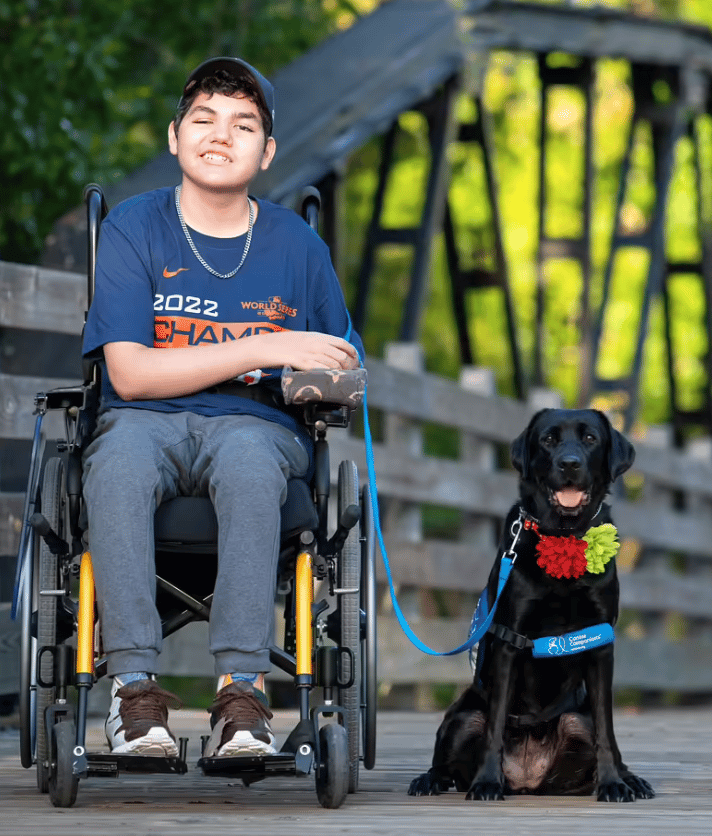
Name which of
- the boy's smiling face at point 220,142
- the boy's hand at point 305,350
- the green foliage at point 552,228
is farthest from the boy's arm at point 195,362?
the green foliage at point 552,228

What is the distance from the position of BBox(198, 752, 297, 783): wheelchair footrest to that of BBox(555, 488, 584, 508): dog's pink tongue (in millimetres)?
977

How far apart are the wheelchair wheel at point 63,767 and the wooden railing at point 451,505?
60.5 inches

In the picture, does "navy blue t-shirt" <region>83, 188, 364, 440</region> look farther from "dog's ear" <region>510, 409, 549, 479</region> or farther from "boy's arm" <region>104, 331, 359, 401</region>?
"dog's ear" <region>510, 409, 549, 479</region>

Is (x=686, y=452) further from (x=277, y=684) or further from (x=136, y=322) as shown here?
(x=136, y=322)

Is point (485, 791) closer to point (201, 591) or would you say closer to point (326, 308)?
point (201, 591)

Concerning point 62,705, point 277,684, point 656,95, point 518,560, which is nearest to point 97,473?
point 62,705

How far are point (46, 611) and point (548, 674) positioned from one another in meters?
1.05

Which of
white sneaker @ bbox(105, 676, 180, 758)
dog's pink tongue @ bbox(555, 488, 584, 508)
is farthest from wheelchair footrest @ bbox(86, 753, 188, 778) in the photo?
dog's pink tongue @ bbox(555, 488, 584, 508)

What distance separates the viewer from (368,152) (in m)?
11.4

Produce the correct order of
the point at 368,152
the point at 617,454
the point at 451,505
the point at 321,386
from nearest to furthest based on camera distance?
the point at 321,386 → the point at 617,454 → the point at 451,505 → the point at 368,152

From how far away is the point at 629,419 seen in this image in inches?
354

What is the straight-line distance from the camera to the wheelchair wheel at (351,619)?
329 cm

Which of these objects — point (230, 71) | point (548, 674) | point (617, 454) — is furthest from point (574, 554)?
point (230, 71)

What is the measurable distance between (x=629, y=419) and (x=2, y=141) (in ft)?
12.3
